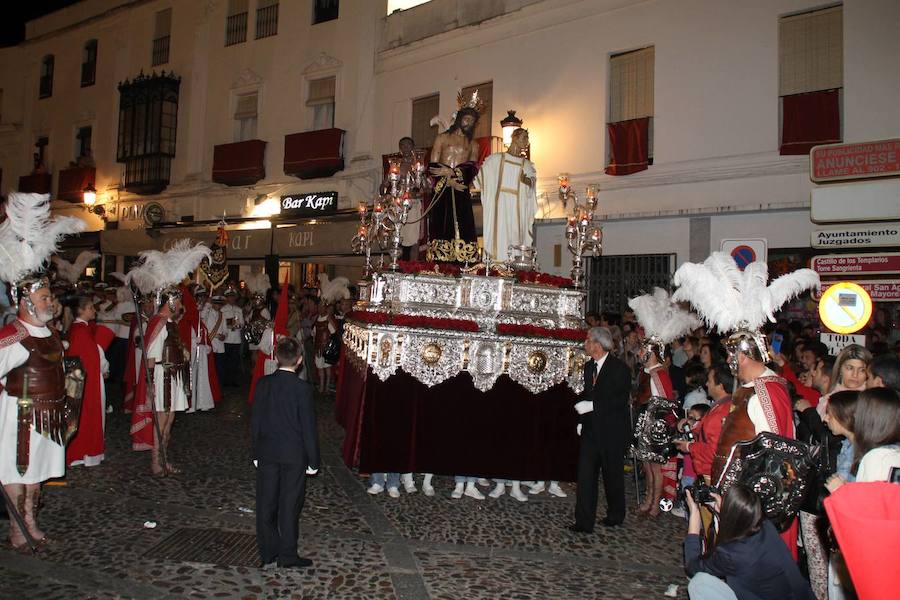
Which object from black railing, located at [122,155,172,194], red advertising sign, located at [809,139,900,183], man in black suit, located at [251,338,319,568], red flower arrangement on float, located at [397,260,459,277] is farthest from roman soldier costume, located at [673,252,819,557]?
black railing, located at [122,155,172,194]

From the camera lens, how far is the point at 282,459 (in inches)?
201

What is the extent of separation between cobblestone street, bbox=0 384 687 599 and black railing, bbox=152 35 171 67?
69.5 feet

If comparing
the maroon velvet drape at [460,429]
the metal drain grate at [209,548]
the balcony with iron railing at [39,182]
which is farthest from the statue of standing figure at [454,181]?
the balcony with iron railing at [39,182]

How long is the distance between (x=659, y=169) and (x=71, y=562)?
12.8m

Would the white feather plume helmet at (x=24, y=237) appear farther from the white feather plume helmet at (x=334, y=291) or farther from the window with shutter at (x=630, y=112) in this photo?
the window with shutter at (x=630, y=112)

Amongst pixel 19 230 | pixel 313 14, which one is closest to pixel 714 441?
pixel 19 230

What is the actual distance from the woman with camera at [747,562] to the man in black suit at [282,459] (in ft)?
9.56

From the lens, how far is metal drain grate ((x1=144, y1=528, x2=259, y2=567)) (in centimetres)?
522

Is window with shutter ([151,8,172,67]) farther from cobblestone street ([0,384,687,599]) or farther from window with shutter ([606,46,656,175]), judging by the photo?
cobblestone street ([0,384,687,599])

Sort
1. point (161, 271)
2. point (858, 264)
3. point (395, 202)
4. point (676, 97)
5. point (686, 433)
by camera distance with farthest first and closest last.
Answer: point (676, 97) → point (858, 264) → point (161, 271) → point (395, 202) → point (686, 433)

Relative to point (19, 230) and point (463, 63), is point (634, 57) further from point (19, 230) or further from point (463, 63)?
point (19, 230)

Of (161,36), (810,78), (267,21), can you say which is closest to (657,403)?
(810,78)

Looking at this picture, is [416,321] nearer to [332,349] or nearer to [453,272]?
[453,272]

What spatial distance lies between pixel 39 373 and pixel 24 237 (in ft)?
3.77
